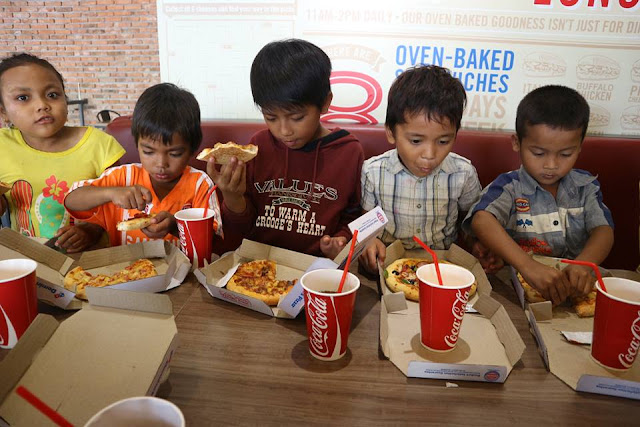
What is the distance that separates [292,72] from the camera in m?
1.51

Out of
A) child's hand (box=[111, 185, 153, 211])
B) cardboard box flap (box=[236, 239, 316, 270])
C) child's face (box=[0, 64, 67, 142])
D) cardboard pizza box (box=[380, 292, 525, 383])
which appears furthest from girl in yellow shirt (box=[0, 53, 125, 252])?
cardboard pizza box (box=[380, 292, 525, 383])

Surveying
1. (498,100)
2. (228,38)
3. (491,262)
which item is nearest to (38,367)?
(491,262)

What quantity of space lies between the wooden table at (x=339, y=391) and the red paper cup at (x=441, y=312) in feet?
0.33

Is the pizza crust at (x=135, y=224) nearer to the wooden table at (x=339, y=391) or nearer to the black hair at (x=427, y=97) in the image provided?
the wooden table at (x=339, y=391)

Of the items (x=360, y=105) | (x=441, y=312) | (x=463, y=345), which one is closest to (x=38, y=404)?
(x=441, y=312)

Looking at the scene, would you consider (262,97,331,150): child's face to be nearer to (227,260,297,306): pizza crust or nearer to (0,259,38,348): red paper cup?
(227,260,297,306): pizza crust

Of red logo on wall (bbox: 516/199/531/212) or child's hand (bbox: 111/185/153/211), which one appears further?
red logo on wall (bbox: 516/199/531/212)

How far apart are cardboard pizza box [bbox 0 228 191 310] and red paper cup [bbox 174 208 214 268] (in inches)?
1.5

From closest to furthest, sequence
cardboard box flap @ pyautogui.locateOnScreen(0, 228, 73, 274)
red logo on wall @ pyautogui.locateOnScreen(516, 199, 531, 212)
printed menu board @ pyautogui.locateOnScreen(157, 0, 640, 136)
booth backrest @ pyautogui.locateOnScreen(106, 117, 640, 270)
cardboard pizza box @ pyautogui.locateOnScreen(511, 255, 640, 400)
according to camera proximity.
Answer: cardboard pizza box @ pyautogui.locateOnScreen(511, 255, 640, 400) < cardboard box flap @ pyautogui.locateOnScreen(0, 228, 73, 274) < red logo on wall @ pyautogui.locateOnScreen(516, 199, 531, 212) < booth backrest @ pyautogui.locateOnScreen(106, 117, 640, 270) < printed menu board @ pyautogui.locateOnScreen(157, 0, 640, 136)

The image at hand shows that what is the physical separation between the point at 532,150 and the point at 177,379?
1429 millimetres

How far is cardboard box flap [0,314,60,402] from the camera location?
0.73m

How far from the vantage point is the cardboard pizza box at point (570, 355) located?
0.83 m

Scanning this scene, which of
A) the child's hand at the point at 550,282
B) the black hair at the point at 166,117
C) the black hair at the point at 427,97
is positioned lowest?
the child's hand at the point at 550,282

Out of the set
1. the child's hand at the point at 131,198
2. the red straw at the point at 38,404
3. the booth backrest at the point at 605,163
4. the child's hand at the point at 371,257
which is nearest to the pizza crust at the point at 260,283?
the child's hand at the point at 371,257
